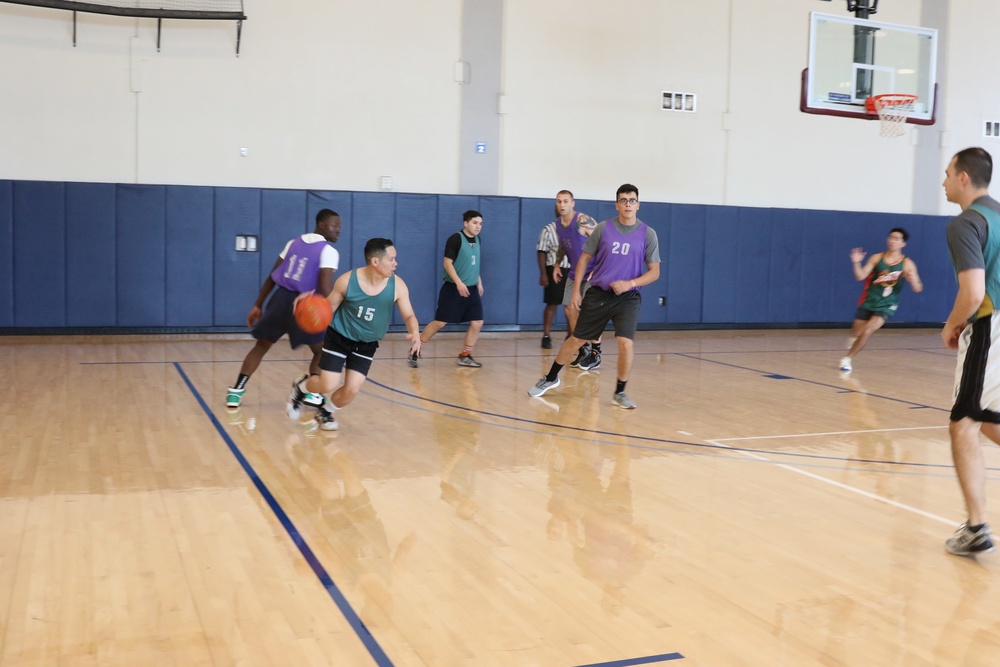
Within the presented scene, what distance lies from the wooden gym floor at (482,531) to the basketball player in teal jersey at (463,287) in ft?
5.44

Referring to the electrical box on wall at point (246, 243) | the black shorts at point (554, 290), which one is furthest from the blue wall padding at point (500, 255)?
the electrical box on wall at point (246, 243)

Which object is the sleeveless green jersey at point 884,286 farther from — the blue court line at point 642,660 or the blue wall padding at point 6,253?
the blue wall padding at point 6,253

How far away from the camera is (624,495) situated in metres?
5.05

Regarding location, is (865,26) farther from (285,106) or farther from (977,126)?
(285,106)

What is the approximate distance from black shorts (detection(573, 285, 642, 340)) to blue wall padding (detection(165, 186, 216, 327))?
19.7 feet

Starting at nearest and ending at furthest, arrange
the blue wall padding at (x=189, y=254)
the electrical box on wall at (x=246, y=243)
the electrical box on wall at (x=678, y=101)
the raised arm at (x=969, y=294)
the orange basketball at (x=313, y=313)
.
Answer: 1. the raised arm at (x=969, y=294)
2. the orange basketball at (x=313, y=313)
3. the blue wall padding at (x=189, y=254)
4. the electrical box on wall at (x=246, y=243)
5. the electrical box on wall at (x=678, y=101)

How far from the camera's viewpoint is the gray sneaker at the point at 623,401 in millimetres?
7660

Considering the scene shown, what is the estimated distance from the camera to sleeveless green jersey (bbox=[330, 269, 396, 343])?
6262 millimetres

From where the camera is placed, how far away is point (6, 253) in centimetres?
1116

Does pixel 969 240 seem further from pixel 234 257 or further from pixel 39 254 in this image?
pixel 39 254

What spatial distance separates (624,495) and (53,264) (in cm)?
880

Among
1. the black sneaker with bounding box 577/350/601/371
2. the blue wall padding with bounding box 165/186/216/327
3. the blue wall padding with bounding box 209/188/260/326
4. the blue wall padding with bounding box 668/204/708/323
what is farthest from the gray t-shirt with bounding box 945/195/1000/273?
the blue wall padding with bounding box 668/204/708/323

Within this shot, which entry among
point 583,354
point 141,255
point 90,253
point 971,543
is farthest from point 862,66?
point 90,253

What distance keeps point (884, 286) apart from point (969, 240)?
21.0ft
